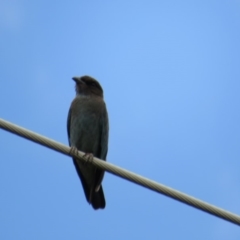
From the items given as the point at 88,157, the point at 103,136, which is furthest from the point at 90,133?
the point at 88,157

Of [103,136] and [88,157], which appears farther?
[103,136]

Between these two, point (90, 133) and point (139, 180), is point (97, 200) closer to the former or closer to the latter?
point (90, 133)

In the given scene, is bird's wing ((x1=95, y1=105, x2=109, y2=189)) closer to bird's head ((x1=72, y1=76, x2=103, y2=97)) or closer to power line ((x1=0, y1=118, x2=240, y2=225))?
bird's head ((x1=72, y1=76, x2=103, y2=97))

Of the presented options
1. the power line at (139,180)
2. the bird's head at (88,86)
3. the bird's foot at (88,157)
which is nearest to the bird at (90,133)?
the bird's head at (88,86)

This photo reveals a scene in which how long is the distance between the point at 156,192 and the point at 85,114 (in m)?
4.57

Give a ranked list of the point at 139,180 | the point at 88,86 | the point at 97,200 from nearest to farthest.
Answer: the point at 139,180, the point at 97,200, the point at 88,86

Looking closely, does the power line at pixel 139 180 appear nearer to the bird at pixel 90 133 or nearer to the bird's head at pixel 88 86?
the bird at pixel 90 133

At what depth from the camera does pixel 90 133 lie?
10.3 m

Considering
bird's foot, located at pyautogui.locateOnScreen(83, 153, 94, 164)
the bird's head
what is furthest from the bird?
bird's foot, located at pyautogui.locateOnScreen(83, 153, 94, 164)

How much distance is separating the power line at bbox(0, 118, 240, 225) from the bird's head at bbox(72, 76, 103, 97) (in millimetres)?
4265

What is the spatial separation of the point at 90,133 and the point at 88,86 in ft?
3.63

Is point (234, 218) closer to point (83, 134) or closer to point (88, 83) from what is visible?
point (83, 134)

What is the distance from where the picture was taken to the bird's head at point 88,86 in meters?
11.0

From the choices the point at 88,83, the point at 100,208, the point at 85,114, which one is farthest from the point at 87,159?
the point at 88,83
